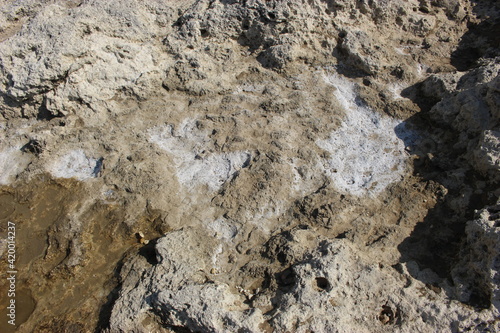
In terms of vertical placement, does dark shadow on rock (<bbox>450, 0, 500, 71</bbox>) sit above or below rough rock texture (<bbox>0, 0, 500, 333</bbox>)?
above

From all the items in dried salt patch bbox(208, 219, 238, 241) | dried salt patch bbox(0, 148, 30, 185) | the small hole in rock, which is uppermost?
the small hole in rock

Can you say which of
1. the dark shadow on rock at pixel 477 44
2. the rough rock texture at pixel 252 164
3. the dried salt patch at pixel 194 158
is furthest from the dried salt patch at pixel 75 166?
the dark shadow on rock at pixel 477 44

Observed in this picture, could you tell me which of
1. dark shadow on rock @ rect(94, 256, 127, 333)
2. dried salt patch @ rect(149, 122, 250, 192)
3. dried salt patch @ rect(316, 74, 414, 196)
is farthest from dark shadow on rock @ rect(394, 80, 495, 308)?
dark shadow on rock @ rect(94, 256, 127, 333)

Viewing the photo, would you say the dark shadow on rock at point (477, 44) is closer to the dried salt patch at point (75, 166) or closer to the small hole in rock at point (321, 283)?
the small hole in rock at point (321, 283)

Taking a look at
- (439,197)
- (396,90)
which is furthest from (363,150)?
(396,90)

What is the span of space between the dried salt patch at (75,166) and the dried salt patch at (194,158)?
70 cm

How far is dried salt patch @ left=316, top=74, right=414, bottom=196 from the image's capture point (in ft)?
11.6

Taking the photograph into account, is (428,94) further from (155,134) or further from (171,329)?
(171,329)

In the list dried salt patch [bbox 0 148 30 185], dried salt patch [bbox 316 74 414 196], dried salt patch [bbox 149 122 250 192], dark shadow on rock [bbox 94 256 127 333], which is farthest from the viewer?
dried salt patch [bbox 0 148 30 185]

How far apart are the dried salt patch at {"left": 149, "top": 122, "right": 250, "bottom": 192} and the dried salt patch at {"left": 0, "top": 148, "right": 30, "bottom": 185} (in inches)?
60.5

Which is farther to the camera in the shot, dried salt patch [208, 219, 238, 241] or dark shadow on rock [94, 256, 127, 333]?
dried salt patch [208, 219, 238, 241]

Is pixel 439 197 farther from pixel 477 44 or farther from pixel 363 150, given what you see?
pixel 477 44

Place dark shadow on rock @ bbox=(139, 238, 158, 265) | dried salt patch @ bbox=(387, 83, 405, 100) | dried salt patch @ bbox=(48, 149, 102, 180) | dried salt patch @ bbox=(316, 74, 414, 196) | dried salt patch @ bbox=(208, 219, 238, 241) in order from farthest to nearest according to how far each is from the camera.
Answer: dried salt patch @ bbox=(387, 83, 405, 100) < dried salt patch @ bbox=(48, 149, 102, 180) < dried salt patch @ bbox=(316, 74, 414, 196) < dried salt patch @ bbox=(208, 219, 238, 241) < dark shadow on rock @ bbox=(139, 238, 158, 265)

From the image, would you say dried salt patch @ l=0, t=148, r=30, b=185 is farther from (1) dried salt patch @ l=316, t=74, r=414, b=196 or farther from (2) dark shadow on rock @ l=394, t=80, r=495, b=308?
(2) dark shadow on rock @ l=394, t=80, r=495, b=308
